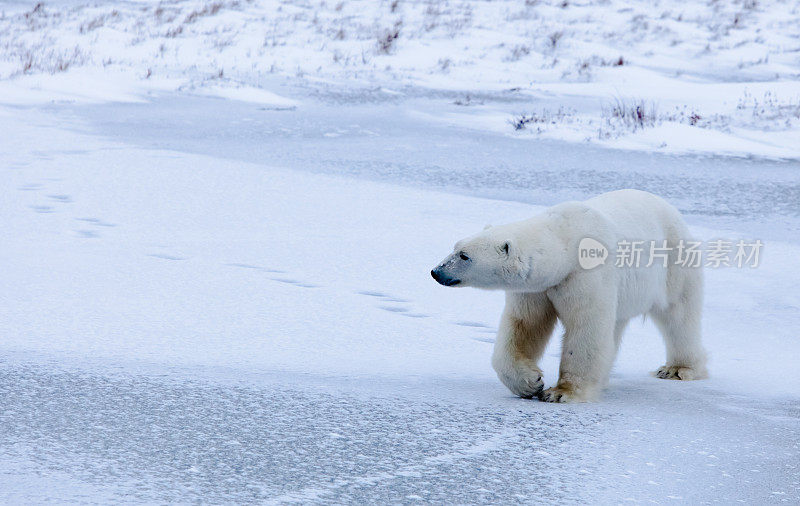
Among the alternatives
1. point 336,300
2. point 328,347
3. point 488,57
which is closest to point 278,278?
point 336,300

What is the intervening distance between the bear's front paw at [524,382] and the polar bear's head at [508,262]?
0.27 metres

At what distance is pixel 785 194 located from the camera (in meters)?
7.24

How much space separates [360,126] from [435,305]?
19.3ft

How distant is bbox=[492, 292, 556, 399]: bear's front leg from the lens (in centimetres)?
322

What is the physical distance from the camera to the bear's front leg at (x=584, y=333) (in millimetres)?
3209

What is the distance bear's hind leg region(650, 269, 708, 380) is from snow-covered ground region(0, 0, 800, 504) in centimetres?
9

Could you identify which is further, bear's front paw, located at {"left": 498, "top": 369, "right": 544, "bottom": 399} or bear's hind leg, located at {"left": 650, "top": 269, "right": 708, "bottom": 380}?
bear's hind leg, located at {"left": 650, "top": 269, "right": 708, "bottom": 380}

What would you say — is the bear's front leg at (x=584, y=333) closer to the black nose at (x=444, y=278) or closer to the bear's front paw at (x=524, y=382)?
the bear's front paw at (x=524, y=382)

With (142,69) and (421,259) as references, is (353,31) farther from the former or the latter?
(421,259)

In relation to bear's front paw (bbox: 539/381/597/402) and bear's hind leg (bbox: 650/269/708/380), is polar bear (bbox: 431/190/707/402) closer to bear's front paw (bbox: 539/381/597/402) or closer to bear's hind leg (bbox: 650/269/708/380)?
bear's front paw (bbox: 539/381/597/402)

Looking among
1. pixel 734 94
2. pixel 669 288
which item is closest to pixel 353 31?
pixel 734 94

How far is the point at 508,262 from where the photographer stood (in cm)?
309

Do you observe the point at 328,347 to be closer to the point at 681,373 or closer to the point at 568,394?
the point at 568,394

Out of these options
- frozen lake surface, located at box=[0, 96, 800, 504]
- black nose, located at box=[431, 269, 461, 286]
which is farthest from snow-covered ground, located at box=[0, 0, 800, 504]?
black nose, located at box=[431, 269, 461, 286]
